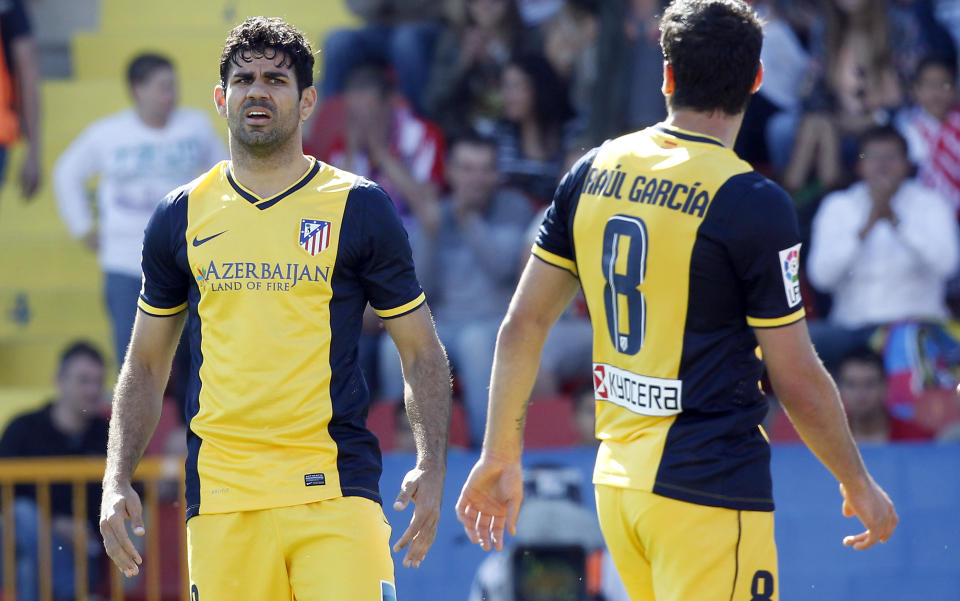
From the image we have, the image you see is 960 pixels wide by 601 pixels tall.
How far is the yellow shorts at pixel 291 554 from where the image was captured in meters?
3.82

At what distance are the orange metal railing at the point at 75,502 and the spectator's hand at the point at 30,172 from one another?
10.9 feet

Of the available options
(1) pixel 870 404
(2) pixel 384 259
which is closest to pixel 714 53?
(2) pixel 384 259

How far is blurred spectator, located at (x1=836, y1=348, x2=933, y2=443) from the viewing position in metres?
7.57

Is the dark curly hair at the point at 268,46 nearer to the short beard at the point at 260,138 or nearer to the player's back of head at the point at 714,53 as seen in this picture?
the short beard at the point at 260,138

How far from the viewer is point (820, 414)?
145 inches

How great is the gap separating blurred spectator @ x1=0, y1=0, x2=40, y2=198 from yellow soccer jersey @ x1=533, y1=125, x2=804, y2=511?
738 cm

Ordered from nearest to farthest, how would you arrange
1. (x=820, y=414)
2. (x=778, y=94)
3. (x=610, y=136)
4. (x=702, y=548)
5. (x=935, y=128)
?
(x=702, y=548) → (x=820, y=414) → (x=935, y=128) → (x=610, y=136) → (x=778, y=94)

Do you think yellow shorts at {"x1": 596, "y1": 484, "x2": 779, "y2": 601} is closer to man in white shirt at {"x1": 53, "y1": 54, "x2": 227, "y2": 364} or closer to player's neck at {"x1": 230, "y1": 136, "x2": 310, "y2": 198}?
player's neck at {"x1": 230, "y1": 136, "x2": 310, "y2": 198}

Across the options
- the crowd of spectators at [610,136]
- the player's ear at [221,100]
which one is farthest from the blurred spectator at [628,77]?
the player's ear at [221,100]

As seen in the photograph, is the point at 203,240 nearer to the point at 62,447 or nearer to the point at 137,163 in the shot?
the point at 62,447

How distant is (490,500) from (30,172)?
742 centimetres

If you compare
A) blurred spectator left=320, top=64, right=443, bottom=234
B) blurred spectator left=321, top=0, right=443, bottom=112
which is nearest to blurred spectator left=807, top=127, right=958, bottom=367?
blurred spectator left=320, top=64, right=443, bottom=234

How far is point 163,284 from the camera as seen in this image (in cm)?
411

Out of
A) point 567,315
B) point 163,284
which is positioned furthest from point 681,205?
point 567,315
